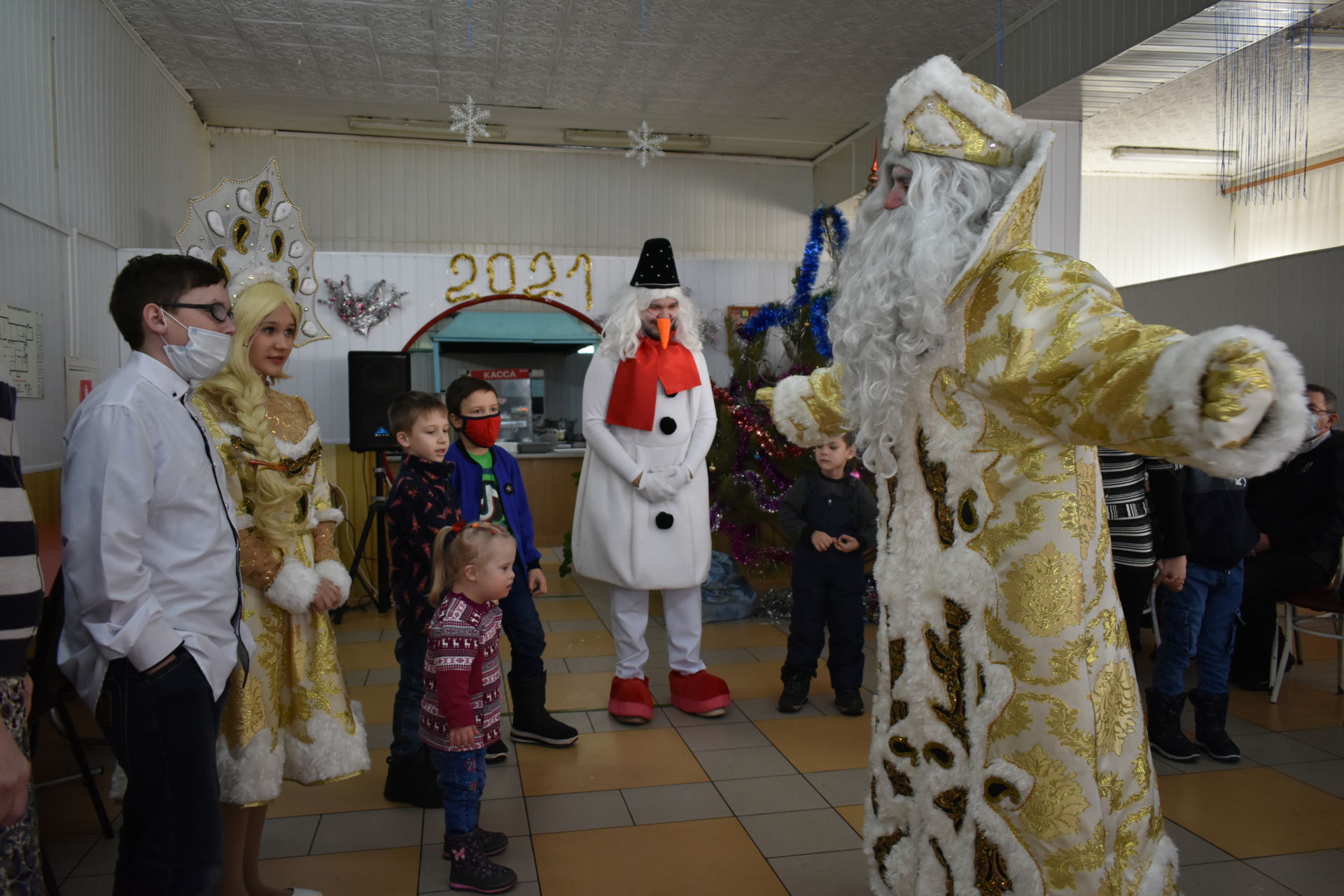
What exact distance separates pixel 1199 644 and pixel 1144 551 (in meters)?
0.63

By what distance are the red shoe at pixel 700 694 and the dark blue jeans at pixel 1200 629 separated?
1583 millimetres

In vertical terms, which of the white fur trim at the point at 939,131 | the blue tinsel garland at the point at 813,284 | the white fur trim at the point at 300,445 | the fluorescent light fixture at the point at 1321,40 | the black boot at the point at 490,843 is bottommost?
the black boot at the point at 490,843

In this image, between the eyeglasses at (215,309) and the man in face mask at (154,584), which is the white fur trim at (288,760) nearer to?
the man in face mask at (154,584)

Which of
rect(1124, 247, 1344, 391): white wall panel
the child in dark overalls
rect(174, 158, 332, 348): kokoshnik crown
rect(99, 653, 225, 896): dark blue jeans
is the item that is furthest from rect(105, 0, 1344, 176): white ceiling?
rect(99, 653, 225, 896): dark blue jeans

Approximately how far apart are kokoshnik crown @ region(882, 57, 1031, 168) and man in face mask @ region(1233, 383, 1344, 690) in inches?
117

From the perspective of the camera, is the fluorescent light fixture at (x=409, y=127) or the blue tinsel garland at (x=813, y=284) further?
the fluorescent light fixture at (x=409, y=127)

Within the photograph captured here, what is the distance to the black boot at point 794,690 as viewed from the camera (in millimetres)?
3721

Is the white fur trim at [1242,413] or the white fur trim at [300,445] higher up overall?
the white fur trim at [1242,413]

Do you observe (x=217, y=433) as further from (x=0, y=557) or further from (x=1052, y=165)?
(x=1052, y=165)

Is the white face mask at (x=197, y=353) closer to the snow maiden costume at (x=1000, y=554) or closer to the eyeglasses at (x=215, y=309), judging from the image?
the eyeglasses at (x=215, y=309)

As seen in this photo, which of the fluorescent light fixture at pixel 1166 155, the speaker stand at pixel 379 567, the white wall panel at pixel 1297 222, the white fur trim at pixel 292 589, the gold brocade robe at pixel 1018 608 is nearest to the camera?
the gold brocade robe at pixel 1018 608

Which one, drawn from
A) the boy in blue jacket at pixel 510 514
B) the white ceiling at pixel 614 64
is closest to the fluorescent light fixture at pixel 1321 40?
the white ceiling at pixel 614 64

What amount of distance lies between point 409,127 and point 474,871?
8.13 m

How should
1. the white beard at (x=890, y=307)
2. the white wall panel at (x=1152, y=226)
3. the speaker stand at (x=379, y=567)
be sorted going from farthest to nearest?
the white wall panel at (x=1152, y=226) < the speaker stand at (x=379, y=567) < the white beard at (x=890, y=307)
